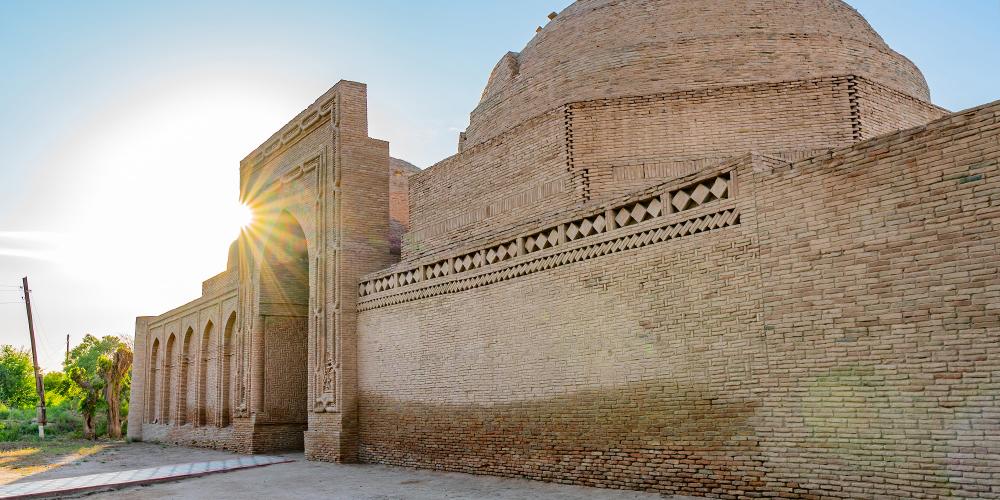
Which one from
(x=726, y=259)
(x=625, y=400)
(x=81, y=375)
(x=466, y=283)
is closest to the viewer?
(x=726, y=259)

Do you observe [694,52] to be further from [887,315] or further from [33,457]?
[33,457]

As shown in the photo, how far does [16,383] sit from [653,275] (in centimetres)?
4819

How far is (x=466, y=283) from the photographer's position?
9.57 metres

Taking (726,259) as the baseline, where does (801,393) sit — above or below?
below

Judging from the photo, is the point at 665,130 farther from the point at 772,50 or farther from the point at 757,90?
the point at 772,50

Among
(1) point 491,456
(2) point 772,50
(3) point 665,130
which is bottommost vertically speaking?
(1) point 491,456

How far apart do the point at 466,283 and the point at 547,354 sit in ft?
5.68

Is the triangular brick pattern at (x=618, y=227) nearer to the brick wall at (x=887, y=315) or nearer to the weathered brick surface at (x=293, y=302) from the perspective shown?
the brick wall at (x=887, y=315)

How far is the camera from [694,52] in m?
10.5

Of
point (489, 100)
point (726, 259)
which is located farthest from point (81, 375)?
point (726, 259)

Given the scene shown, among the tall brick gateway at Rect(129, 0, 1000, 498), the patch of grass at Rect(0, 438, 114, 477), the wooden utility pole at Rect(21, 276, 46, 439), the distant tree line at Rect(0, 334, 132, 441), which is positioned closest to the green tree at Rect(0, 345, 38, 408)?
the distant tree line at Rect(0, 334, 132, 441)

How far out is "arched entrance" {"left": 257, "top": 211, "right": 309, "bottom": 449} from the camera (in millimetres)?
14047

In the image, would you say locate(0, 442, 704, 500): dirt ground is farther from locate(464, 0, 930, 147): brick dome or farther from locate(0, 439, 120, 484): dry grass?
locate(464, 0, 930, 147): brick dome

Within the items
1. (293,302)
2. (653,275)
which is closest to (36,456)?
(293,302)
